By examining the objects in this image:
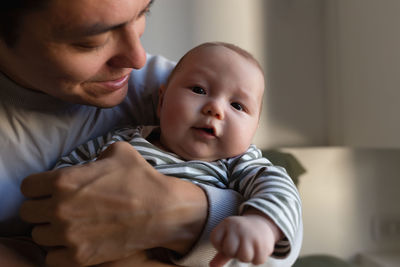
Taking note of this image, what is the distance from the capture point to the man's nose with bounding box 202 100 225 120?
0.92 meters

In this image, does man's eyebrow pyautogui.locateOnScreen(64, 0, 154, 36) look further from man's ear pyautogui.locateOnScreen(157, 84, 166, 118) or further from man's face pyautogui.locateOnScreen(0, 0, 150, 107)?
man's ear pyautogui.locateOnScreen(157, 84, 166, 118)

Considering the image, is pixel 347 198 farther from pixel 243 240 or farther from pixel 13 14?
pixel 13 14

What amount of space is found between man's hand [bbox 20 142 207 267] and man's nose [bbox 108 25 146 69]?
0.25m

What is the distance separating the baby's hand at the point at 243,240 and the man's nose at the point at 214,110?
0.29 m

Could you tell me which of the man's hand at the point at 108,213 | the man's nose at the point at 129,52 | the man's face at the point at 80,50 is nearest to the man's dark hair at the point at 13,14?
the man's face at the point at 80,50

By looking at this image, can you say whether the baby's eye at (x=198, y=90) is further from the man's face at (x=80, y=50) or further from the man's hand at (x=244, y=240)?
the man's hand at (x=244, y=240)

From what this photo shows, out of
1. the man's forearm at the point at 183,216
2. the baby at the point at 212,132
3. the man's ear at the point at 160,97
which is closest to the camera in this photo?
the man's forearm at the point at 183,216

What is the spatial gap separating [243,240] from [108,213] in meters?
0.27

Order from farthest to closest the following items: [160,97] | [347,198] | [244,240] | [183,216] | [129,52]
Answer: [347,198] < [160,97] < [129,52] < [183,216] < [244,240]

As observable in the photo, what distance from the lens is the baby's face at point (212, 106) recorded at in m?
0.94

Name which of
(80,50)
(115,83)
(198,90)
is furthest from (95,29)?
(198,90)

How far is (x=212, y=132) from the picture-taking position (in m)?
0.94

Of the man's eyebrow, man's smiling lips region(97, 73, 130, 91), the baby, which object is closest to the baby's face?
the baby

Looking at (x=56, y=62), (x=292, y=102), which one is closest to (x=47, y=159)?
(x=56, y=62)
